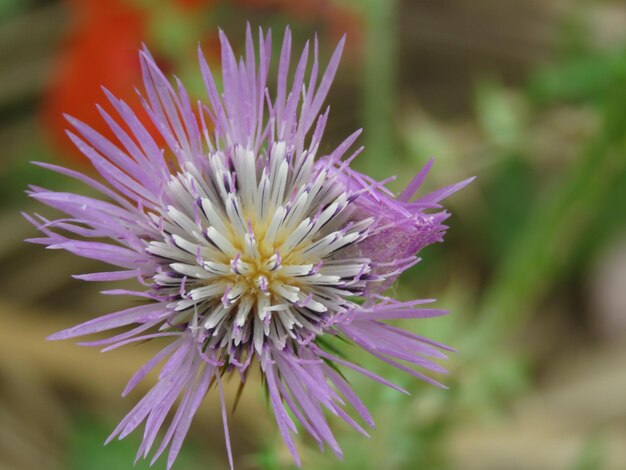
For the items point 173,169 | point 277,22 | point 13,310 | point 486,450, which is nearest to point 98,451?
→ point 13,310

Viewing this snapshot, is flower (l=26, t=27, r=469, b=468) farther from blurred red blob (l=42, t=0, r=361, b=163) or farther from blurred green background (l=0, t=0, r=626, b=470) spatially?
blurred red blob (l=42, t=0, r=361, b=163)

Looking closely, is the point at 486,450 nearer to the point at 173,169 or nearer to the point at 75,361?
the point at 75,361

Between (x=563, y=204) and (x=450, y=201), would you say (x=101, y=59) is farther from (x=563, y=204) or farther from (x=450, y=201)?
(x=563, y=204)

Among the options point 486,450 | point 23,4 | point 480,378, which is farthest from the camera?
point 23,4

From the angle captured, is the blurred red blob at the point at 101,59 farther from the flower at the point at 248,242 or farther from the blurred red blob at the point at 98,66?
the flower at the point at 248,242

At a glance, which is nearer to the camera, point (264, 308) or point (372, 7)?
point (264, 308)

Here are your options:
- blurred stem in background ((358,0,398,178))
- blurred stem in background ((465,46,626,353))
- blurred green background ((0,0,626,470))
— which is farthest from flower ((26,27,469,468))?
blurred stem in background ((358,0,398,178))
